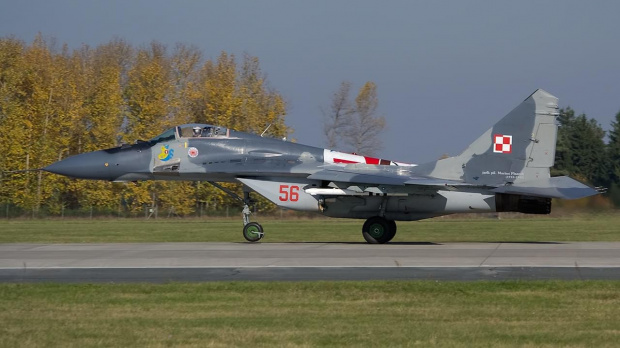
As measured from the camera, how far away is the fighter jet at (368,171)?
21.7 meters

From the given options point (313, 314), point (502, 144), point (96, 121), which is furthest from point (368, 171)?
point (96, 121)

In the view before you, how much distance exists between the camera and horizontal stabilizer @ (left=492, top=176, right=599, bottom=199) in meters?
21.0

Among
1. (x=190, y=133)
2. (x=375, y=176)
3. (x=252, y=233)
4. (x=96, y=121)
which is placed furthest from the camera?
(x=96, y=121)

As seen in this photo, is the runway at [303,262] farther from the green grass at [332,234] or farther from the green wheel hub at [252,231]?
the green grass at [332,234]

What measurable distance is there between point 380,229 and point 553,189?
423 centimetres

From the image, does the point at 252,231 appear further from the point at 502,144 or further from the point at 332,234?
the point at 332,234

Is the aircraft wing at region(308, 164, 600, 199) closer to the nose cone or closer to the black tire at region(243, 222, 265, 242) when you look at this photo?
the black tire at region(243, 222, 265, 242)

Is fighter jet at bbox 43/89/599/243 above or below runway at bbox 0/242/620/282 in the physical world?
above

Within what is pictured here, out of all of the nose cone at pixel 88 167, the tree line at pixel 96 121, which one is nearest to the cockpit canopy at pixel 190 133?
the nose cone at pixel 88 167

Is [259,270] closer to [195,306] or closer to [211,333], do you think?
[195,306]

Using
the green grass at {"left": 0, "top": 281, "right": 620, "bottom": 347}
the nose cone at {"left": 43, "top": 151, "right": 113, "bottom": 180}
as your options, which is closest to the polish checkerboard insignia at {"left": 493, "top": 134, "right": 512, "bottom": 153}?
the green grass at {"left": 0, "top": 281, "right": 620, "bottom": 347}

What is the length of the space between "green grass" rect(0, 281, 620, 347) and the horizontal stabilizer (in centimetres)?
768

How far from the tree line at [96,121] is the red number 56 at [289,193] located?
30.0 metres

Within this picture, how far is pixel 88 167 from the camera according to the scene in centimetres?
2266
